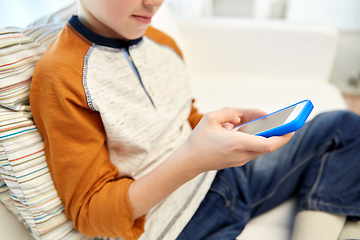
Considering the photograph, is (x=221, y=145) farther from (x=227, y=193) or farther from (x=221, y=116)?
(x=227, y=193)

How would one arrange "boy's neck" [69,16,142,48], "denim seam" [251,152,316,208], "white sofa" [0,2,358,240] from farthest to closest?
1. "white sofa" [0,2,358,240]
2. "denim seam" [251,152,316,208]
3. "boy's neck" [69,16,142,48]

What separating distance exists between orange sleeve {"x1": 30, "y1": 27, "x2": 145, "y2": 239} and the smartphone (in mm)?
256

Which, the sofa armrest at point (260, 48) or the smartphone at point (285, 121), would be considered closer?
the smartphone at point (285, 121)

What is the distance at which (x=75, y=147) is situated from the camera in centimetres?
48

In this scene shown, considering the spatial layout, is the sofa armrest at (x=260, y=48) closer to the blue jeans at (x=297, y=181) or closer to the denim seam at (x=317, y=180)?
the blue jeans at (x=297, y=181)

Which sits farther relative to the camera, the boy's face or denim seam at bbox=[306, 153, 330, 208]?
denim seam at bbox=[306, 153, 330, 208]

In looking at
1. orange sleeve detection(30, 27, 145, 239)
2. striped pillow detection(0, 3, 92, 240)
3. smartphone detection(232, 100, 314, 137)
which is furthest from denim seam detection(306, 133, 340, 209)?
striped pillow detection(0, 3, 92, 240)

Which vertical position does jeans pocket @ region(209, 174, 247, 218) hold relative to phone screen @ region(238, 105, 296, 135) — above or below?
below

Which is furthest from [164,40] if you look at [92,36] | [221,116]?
[221,116]

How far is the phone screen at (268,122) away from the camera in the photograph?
428mm

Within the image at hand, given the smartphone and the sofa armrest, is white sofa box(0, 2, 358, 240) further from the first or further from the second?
the smartphone

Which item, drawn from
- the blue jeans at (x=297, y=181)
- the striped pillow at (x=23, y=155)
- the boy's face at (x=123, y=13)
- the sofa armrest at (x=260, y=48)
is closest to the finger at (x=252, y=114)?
the blue jeans at (x=297, y=181)

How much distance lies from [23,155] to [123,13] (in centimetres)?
29

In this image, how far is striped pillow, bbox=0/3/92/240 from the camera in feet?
1.55
